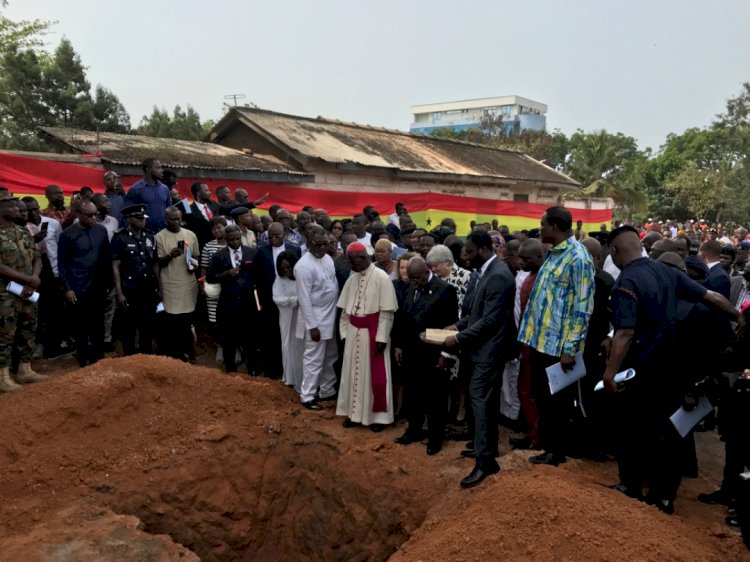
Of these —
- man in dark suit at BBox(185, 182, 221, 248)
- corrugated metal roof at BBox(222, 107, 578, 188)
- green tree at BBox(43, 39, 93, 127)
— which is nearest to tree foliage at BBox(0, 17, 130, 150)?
green tree at BBox(43, 39, 93, 127)

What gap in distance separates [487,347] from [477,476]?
3.42ft

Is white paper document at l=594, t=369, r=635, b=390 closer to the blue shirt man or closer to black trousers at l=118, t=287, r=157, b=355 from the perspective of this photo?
black trousers at l=118, t=287, r=157, b=355

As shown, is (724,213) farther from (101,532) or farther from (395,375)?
(101,532)

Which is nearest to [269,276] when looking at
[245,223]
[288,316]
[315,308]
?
[288,316]

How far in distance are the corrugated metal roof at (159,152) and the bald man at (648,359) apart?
Answer: 8608 millimetres

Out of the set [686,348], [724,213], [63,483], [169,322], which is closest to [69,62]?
[169,322]

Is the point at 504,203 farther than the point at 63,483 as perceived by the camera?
Yes

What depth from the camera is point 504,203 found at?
13586 millimetres

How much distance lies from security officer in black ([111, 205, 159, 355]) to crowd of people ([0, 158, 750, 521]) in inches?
0.7

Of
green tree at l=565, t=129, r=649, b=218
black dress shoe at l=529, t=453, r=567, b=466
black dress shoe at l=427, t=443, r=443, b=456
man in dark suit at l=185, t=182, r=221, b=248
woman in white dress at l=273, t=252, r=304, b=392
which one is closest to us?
black dress shoe at l=529, t=453, r=567, b=466

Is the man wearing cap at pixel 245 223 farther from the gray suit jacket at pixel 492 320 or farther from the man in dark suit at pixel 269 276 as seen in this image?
the gray suit jacket at pixel 492 320

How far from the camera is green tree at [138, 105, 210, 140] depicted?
35812 millimetres

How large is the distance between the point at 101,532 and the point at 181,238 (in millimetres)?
3800

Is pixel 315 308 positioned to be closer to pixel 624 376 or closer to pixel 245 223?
pixel 245 223
